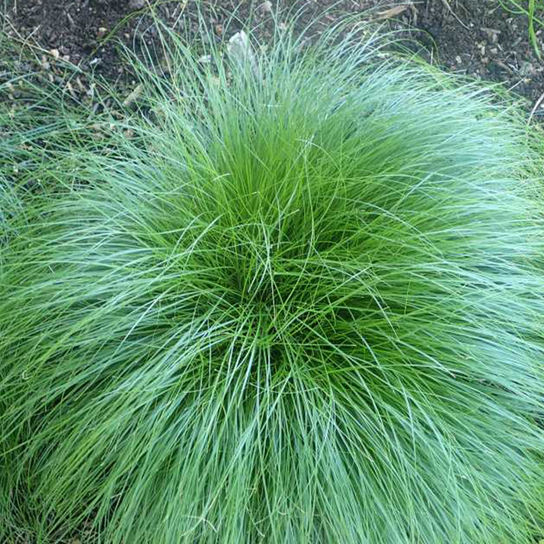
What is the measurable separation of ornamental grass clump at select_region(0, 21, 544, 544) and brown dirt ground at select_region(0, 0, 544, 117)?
667 millimetres

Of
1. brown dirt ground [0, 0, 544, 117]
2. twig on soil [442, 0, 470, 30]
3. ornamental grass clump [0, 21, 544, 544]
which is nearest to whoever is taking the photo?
ornamental grass clump [0, 21, 544, 544]

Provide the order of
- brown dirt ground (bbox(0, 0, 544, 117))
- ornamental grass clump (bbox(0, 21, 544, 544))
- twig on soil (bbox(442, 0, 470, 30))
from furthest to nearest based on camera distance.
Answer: twig on soil (bbox(442, 0, 470, 30)) < brown dirt ground (bbox(0, 0, 544, 117)) < ornamental grass clump (bbox(0, 21, 544, 544))

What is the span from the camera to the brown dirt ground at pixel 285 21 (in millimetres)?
2395

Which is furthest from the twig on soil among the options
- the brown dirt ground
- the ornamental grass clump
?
the ornamental grass clump

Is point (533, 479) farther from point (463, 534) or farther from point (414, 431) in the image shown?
point (414, 431)

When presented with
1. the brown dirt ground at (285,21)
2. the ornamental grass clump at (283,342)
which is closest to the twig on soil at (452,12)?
the brown dirt ground at (285,21)

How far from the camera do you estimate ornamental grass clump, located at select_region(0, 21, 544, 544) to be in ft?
5.07

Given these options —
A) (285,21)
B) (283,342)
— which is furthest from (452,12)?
(283,342)

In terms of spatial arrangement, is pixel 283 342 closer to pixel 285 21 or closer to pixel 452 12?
pixel 285 21

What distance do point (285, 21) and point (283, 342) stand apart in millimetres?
1393

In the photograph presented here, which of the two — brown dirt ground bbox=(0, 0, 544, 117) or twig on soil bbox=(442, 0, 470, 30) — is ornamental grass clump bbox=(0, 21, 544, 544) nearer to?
brown dirt ground bbox=(0, 0, 544, 117)

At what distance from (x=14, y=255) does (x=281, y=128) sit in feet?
2.71

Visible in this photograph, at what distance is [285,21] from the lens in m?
2.47

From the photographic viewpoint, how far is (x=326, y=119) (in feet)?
6.21
